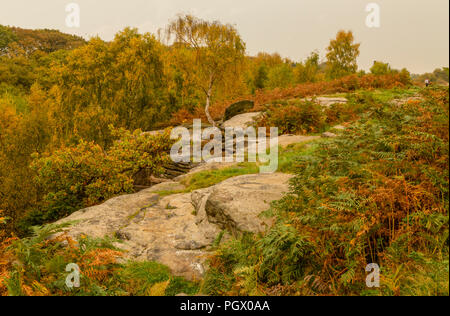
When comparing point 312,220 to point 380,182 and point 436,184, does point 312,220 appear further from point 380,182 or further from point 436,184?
point 436,184

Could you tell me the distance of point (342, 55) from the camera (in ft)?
96.0

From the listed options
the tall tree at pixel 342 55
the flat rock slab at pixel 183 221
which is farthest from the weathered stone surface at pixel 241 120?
the tall tree at pixel 342 55

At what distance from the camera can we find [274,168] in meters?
8.15

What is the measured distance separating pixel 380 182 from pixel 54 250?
4550 millimetres

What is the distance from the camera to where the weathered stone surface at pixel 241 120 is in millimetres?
17230

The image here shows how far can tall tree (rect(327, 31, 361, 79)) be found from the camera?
2821 cm

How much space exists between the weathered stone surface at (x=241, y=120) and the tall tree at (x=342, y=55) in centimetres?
1444

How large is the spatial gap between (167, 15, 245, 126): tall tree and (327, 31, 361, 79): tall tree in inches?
534

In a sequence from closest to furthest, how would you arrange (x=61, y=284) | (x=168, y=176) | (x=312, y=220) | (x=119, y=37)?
(x=61, y=284) < (x=312, y=220) < (x=168, y=176) < (x=119, y=37)

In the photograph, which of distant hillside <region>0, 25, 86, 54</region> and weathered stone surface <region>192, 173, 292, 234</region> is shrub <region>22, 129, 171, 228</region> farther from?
distant hillside <region>0, 25, 86, 54</region>

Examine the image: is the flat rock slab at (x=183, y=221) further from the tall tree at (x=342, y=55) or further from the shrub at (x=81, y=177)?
the tall tree at (x=342, y=55)

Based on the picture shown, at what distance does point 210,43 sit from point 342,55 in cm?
1608

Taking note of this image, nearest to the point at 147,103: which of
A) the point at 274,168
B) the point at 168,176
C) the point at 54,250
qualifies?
the point at 168,176

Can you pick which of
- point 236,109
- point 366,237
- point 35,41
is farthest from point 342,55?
point 35,41
